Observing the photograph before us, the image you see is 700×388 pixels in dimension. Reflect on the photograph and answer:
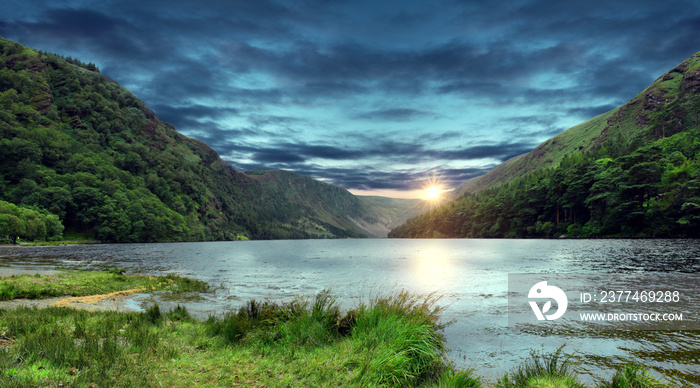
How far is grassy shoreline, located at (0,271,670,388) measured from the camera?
304 inches

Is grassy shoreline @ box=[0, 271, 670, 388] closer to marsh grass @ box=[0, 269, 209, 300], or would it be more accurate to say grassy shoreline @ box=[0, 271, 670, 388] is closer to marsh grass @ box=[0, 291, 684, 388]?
marsh grass @ box=[0, 291, 684, 388]

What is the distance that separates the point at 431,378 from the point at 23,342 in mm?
10718

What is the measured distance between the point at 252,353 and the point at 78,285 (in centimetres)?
2291

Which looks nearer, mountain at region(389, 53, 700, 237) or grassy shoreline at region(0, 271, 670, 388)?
grassy shoreline at region(0, 271, 670, 388)

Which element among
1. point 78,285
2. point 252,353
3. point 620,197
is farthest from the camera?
point 620,197

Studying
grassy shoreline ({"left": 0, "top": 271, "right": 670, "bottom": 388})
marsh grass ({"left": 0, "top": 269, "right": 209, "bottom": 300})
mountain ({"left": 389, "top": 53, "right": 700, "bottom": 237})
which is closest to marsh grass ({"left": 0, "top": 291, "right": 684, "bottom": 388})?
grassy shoreline ({"left": 0, "top": 271, "right": 670, "bottom": 388})

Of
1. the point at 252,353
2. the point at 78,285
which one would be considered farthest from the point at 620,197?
the point at 78,285

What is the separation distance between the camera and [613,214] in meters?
111

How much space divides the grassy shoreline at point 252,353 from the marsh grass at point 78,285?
10.2 metres

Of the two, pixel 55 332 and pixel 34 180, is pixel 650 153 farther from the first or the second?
pixel 34 180

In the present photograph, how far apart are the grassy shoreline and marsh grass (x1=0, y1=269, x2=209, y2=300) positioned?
10162mm

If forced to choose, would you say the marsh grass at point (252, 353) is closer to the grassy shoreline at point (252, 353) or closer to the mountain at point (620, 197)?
the grassy shoreline at point (252, 353)

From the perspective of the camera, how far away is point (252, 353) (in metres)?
10.2

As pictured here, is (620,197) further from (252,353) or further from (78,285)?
(78,285)
